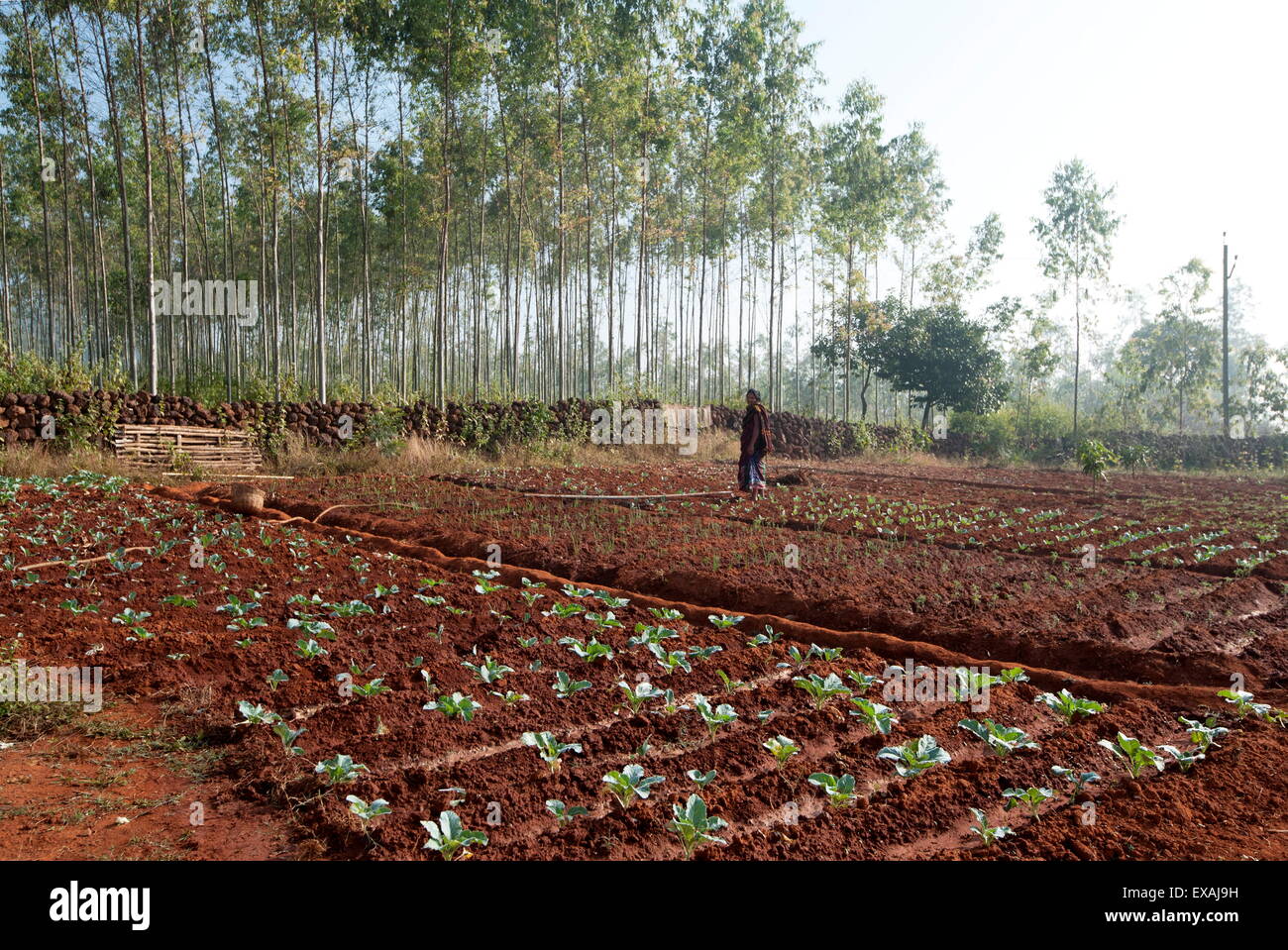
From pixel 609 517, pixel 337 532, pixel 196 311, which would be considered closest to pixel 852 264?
pixel 196 311

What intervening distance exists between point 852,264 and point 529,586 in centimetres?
2736

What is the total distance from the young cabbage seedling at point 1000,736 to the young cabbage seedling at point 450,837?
2024 millimetres

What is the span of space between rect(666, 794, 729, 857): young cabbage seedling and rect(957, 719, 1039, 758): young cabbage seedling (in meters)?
1.30

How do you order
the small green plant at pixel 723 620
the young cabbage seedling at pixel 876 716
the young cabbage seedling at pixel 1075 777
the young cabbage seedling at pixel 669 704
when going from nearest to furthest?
1. the young cabbage seedling at pixel 1075 777
2. the young cabbage seedling at pixel 876 716
3. the young cabbage seedling at pixel 669 704
4. the small green plant at pixel 723 620

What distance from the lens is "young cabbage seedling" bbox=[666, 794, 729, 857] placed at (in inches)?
97.5

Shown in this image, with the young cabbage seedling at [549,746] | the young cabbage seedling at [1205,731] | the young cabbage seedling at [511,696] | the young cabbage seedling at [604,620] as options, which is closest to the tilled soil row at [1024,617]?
the young cabbage seedling at [1205,731]

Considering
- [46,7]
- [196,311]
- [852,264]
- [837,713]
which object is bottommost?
[837,713]

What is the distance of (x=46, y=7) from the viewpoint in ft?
56.6

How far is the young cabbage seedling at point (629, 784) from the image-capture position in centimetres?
277

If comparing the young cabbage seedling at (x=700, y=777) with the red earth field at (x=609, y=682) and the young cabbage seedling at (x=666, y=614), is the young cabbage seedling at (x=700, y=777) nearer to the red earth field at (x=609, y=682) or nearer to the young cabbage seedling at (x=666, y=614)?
the red earth field at (x=609, y=682)

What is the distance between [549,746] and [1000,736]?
1.76 meters

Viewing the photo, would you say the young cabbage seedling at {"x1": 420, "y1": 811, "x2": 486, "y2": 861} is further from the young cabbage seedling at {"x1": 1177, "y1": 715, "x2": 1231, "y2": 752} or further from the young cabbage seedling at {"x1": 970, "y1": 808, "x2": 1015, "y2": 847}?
the young cabbage seedling at {"x1": 1177, "y1": 715, "x2": 1231, "y2": 752}


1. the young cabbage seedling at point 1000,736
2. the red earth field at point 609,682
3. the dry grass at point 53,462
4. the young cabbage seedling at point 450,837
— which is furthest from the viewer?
the dry grass at point 53,462
